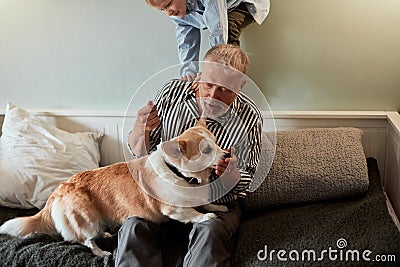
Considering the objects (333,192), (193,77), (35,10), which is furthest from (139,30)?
(333,192)

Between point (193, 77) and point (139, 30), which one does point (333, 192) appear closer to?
point (193, 77)

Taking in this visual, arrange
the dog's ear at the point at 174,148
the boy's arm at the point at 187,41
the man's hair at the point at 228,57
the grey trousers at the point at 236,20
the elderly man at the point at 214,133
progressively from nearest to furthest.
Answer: the dog's ear at the point at 174,148 → the elderly man at the point at 214,133 → the man's hair at the point at 228,57 → the grey trousers at the point at 236,20 → the boy's arm at the point at 187,41

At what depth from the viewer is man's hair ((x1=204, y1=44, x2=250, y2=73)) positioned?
1587 mm

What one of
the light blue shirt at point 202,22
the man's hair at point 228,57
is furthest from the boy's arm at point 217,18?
the man's hair at point 228,57

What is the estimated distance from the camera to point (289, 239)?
60.6 inches

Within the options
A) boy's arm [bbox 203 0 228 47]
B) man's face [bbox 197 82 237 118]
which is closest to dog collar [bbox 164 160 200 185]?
man's face [bbox 197 82 237 118]

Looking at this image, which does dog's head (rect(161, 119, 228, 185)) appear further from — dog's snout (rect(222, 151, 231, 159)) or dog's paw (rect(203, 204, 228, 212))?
dog's paw (rect(203, 204, 228, 212))

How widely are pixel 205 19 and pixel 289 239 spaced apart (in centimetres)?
74

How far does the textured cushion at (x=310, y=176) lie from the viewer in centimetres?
177

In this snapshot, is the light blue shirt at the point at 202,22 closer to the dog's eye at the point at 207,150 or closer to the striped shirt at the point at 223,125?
the striped shirt at the point at 223,125

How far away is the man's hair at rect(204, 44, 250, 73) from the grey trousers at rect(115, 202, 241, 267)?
0.46 meters

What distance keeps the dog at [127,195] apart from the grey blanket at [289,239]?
0.05 metres

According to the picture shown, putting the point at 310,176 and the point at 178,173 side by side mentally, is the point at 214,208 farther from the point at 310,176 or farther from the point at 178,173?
the point at 310,176

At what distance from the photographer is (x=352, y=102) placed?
2057 mm
